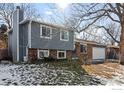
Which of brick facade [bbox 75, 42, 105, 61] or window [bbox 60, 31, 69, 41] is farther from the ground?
window [bbox 60, 31, 69, 41]

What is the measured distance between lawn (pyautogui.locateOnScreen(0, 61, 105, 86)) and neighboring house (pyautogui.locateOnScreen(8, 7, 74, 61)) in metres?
0.11

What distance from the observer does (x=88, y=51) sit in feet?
9.53

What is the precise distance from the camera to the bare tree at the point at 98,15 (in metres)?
2.83

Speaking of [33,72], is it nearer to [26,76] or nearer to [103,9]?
[26,76]

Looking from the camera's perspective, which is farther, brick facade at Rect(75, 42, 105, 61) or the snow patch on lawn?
brick facade at Rect(75, 42, 105, 61)

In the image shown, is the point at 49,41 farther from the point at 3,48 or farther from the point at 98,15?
the point at 98,15

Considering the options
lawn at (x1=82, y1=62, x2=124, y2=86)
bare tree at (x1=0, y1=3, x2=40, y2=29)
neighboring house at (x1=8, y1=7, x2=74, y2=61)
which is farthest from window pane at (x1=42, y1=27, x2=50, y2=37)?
lawn at (x1=82, y1=62, x2=124, y2=86)

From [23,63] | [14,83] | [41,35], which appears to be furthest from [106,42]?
[14,83]

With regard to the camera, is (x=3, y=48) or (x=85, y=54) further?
(x=85, y=54)

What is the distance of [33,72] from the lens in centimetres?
280

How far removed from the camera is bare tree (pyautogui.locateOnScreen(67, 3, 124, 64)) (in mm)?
2826

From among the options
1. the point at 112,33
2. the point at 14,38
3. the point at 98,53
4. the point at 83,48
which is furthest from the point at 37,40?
the point at 112,33

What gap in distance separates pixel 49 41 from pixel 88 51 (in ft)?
1.71

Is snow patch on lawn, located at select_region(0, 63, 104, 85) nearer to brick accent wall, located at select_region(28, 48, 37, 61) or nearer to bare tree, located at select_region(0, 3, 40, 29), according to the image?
brick accent wall, located at select_region(28, 48, 37, 61)
